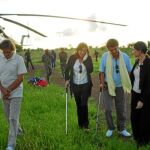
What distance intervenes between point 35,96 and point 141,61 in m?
8.10

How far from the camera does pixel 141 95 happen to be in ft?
28.9

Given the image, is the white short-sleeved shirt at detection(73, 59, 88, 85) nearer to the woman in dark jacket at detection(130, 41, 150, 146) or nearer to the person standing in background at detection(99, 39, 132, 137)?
the person standing in background at detection(99, 39, 132, 137)

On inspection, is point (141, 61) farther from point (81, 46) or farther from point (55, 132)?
point (55, 132)

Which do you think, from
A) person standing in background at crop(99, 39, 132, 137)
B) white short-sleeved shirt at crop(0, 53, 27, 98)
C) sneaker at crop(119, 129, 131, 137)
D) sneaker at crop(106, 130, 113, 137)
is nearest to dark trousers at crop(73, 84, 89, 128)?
person standing in background at crop(99, 39, 132, 137)

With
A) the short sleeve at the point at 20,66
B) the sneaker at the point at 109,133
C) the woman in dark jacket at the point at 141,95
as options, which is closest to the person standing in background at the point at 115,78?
the sneaker at the point at 109,133

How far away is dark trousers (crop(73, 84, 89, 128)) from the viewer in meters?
10.1

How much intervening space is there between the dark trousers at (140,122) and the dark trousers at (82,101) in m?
1.37

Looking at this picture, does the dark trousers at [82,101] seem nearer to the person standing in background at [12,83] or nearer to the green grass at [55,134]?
the green grass at [55,134]

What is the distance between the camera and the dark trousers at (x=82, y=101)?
10.1 metres

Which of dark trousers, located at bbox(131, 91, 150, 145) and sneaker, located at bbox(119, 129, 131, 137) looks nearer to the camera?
dark trousers, located at bbox(131, 91, 150, 145)

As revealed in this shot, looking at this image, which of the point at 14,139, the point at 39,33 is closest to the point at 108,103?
the point at 14,139

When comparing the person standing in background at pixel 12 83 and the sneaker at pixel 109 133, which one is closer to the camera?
the person standing in background at pixel 12 83

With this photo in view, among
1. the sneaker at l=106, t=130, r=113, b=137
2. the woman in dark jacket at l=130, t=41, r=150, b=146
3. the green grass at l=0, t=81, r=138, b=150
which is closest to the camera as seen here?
the woman in dark jacket at l=130, t=41, r=150, b=146

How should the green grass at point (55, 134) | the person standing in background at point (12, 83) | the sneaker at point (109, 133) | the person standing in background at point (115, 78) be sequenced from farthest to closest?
1. the sneaker at point (109, 133)
2. the person standing in background at point (115, 78)
3. the green grass at point (55, 134)
4. the person standing in background at point (12, 83)
